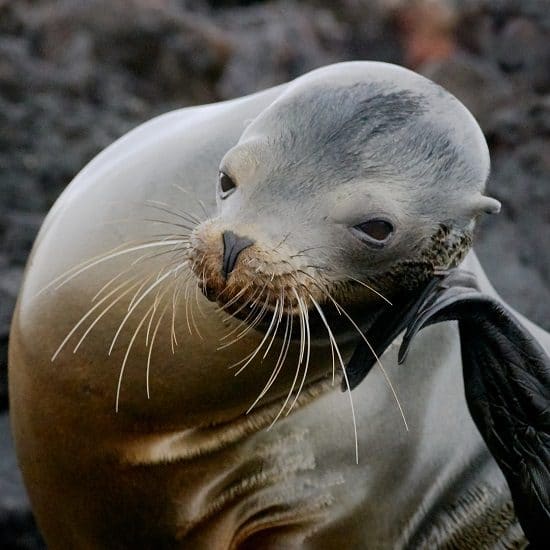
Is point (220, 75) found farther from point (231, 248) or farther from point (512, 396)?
point (231, 248)

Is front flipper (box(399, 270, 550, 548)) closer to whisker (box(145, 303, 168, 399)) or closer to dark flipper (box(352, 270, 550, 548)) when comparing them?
dark flipper (box(352, 270, 550, 548))

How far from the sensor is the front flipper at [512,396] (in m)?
2.89

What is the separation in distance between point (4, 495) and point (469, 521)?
1.80 metres

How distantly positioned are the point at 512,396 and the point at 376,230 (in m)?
0.62

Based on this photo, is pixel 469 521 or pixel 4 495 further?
pixel 4 495

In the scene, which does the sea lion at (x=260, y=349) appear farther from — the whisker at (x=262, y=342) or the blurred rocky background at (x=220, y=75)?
the blurred rocky background at (x=220, y=75)

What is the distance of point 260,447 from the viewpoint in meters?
3.17

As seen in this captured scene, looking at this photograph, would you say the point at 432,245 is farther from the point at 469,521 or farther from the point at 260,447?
the point at 469,521

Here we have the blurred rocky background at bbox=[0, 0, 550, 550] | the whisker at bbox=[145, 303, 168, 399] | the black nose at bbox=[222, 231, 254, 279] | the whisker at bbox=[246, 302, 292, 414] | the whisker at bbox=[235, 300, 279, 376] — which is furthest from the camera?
the blurred rocky background at bbox=[0, 0, 550, 550]

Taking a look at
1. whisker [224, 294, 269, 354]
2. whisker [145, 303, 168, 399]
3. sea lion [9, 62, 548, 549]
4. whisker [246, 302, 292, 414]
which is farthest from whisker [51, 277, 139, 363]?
whisker [246, 302, 292, 414]

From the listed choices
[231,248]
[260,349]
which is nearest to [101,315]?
[260,349]

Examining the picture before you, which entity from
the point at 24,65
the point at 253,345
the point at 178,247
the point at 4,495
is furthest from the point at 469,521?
the point at 24,65

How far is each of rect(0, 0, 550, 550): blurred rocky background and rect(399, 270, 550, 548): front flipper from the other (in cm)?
202

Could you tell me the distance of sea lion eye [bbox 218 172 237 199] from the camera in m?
2.61
